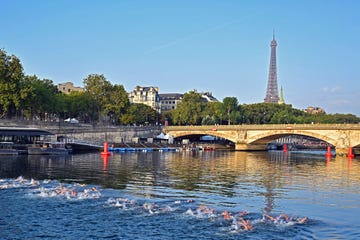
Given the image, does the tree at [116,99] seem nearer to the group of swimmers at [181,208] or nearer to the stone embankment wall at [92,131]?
the stone embankment wall at [92,131]

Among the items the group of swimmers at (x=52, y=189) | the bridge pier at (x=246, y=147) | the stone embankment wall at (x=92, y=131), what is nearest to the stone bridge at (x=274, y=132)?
the bridge pier at (x=246, y=147)

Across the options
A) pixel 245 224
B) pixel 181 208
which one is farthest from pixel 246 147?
pixel 245 224

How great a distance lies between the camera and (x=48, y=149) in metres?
83.2

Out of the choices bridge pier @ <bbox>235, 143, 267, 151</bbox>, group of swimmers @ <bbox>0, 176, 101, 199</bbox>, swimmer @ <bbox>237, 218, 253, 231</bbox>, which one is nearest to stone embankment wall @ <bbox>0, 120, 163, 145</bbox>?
bridge pier @ <bbox>235, 143, 267, 151</bbox>

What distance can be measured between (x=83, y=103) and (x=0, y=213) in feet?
337

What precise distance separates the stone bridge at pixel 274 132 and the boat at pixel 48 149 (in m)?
51.2

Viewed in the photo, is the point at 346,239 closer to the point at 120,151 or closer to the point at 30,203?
the point at 30,203

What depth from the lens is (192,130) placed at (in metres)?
136

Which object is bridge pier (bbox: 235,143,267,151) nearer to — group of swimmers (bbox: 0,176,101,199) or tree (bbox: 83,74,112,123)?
tree (bbox: 83,74,112,123)

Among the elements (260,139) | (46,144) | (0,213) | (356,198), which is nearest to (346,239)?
(356,198)

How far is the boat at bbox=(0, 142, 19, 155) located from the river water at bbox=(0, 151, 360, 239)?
83.8ft

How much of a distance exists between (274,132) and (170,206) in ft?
297

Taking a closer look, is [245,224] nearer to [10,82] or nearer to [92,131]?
[10,82]

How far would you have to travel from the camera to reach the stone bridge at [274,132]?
357 feet
